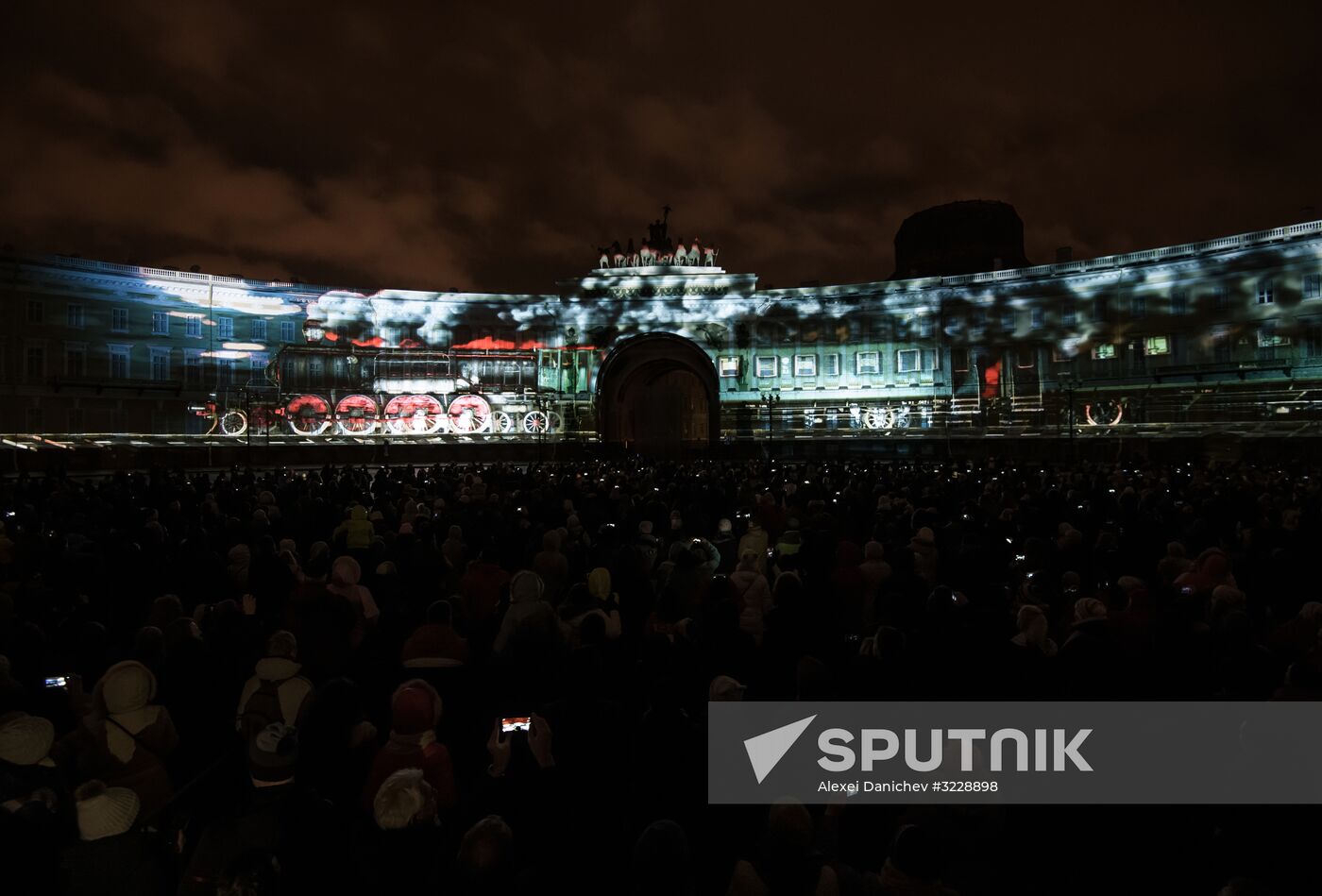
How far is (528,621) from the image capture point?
7176 mm

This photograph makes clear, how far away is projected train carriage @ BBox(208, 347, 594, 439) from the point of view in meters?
54.0

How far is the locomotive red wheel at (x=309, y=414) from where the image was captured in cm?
5331

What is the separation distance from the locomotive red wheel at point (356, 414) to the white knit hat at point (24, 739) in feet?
174

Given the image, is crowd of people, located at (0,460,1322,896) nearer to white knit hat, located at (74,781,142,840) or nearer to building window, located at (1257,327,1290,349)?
white knit hat, located at (74,781,142,840)

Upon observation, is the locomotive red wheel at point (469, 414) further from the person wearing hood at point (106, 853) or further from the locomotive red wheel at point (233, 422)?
the person wearing hood at point (106, 853)

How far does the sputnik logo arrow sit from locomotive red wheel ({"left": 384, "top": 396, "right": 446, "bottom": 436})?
2103 inches

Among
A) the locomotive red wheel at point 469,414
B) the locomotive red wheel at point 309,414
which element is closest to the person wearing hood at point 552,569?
the locomotive red wheel at point 309,414

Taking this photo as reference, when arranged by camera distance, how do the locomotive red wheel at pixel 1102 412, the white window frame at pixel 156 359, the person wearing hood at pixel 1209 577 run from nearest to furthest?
1. the person wearing hood at pixel 1209 577
2. the locomotive red wheel at pixel 1102 412
3. the white window frame at pixel 156 359

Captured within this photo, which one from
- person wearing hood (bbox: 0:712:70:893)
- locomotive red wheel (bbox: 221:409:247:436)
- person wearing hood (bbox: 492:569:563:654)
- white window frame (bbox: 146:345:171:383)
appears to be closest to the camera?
person wearing hood (bbox: 0:712:70:893)

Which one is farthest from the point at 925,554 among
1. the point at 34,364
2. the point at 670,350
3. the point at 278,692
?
the point at 34,364

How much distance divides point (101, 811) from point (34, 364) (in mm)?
61944

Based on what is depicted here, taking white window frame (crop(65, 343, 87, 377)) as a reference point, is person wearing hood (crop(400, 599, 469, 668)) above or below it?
below

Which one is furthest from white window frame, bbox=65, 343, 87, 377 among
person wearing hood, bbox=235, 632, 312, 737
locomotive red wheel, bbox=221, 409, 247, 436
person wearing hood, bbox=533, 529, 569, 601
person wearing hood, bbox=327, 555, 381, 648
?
person wearing hood, bbox=235, 632, 312, 737

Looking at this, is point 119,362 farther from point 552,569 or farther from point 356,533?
point 552,569
